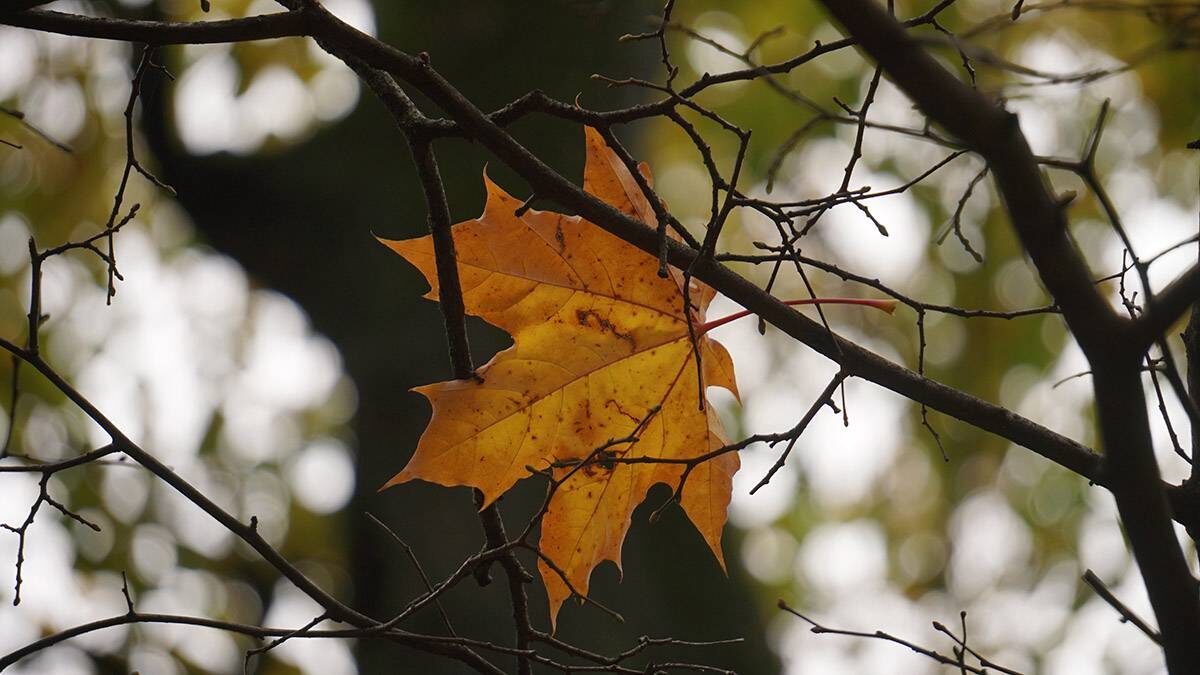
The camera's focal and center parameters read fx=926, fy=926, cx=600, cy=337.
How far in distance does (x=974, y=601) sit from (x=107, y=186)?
11.0 feet

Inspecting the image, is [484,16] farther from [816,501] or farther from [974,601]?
[974,601]

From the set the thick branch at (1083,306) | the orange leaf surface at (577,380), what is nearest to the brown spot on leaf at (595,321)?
the orange leaf surface at (577,380)

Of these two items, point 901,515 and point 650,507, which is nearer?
point 650,507

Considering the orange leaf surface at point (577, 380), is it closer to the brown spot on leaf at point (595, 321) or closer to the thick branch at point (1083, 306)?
the brown spot on leaf at point (595, 321)

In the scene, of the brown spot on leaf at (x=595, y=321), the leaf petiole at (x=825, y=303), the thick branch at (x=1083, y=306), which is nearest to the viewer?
the thick branch at (x=1083, y=306)

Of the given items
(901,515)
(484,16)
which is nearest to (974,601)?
(901,515)

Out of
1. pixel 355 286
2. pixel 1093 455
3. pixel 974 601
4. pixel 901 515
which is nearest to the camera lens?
pixel 1093 455

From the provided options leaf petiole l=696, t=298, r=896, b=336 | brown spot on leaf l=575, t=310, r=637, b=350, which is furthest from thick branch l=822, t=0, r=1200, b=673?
brown spot on leaf l=575, t=310, r=637, b=350

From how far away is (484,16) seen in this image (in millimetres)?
2098

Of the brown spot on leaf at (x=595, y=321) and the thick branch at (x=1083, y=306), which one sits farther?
the brown spot on leaf at (x=595, y=321)

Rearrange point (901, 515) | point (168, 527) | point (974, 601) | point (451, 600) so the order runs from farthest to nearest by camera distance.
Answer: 1. point (901, 515)
2. point (974, 601)
3. point (168, 527)
4. point (451, 600)

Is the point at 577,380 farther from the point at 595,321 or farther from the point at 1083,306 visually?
the point at 1083,306

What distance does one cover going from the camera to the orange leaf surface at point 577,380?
758 mm

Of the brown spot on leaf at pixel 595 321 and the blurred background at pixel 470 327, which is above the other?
the blurred background at pixel 470 327
